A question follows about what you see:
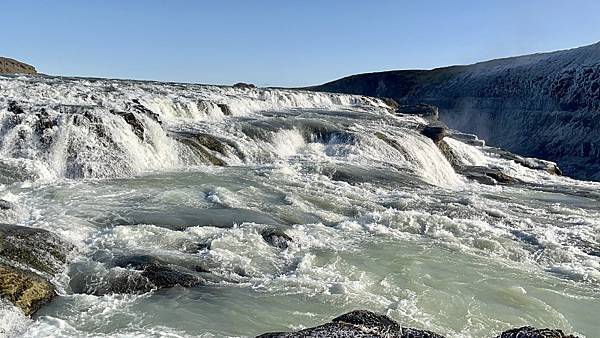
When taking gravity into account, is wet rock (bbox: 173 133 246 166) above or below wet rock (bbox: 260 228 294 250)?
above

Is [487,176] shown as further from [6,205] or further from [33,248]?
[33,248]

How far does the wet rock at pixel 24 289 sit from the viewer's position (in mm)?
7207

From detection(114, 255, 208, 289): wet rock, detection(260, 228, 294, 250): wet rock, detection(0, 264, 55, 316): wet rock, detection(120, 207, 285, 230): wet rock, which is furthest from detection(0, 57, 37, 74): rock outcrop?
detection(0, 264, 55, 316): wet rock

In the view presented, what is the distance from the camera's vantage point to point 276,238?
430 inches

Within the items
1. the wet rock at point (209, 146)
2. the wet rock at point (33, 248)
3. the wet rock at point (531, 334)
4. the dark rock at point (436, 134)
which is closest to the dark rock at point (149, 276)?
the wet rock at point (33, 248)

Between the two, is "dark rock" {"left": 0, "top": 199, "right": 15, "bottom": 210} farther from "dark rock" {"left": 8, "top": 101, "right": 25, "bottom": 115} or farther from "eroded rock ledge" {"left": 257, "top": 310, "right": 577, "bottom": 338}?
"eroded rock ledge" {"left": 257, "top": 310, "right": 577, "bottom": 338}

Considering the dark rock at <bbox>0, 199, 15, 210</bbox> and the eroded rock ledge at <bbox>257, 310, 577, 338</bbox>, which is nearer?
the eroded rock ledge at <bbox>257, 310, 577, 338</bbox>

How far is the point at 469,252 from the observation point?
11.6 metres

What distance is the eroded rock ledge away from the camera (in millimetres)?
5117

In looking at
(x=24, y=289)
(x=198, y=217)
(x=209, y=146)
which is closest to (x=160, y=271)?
(x=24, y=289)

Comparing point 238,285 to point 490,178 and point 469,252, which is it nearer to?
point 469,252

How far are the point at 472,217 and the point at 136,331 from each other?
10.5m

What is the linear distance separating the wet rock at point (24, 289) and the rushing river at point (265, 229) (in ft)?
0.62

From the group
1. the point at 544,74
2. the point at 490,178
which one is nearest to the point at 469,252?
the point at 490,178
